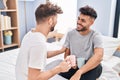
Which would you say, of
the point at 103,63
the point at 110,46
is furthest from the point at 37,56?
the point at 110,46

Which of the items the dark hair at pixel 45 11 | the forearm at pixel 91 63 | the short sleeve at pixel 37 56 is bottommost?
the forearm at pixel 91 63

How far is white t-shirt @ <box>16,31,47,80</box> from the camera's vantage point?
100 centimetres

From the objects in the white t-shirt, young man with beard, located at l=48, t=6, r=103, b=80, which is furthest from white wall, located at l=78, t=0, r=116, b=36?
the white t-shirt

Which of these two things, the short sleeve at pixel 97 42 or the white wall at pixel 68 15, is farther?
the white wall at pixel 68 15

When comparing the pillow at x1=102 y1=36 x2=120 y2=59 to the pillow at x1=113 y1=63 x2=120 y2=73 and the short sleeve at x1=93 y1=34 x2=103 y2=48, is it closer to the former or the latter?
the pillow at x1=113 y1=63 x2=120 y2=73

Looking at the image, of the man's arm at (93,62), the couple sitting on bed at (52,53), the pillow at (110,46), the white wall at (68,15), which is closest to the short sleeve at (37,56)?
the couple sitting on bed at (52,53)

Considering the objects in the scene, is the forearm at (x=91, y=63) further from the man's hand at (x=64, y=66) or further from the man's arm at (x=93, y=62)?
the man's hand at (x=64, y=66)

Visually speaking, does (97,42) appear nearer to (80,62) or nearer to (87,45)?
(87,45)

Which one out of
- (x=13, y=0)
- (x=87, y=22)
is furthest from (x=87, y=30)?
(x=13, y=0)

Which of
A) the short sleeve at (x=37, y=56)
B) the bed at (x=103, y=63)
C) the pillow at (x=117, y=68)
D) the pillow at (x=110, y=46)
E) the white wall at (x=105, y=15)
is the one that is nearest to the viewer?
the short sleeve at (x=37, y=56)

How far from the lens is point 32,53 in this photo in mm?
1001

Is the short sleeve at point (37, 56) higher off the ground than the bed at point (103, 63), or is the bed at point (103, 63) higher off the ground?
the short sleeve at point (37, 56)

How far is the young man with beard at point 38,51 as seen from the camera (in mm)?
998

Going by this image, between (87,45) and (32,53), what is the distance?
26.4 inches
